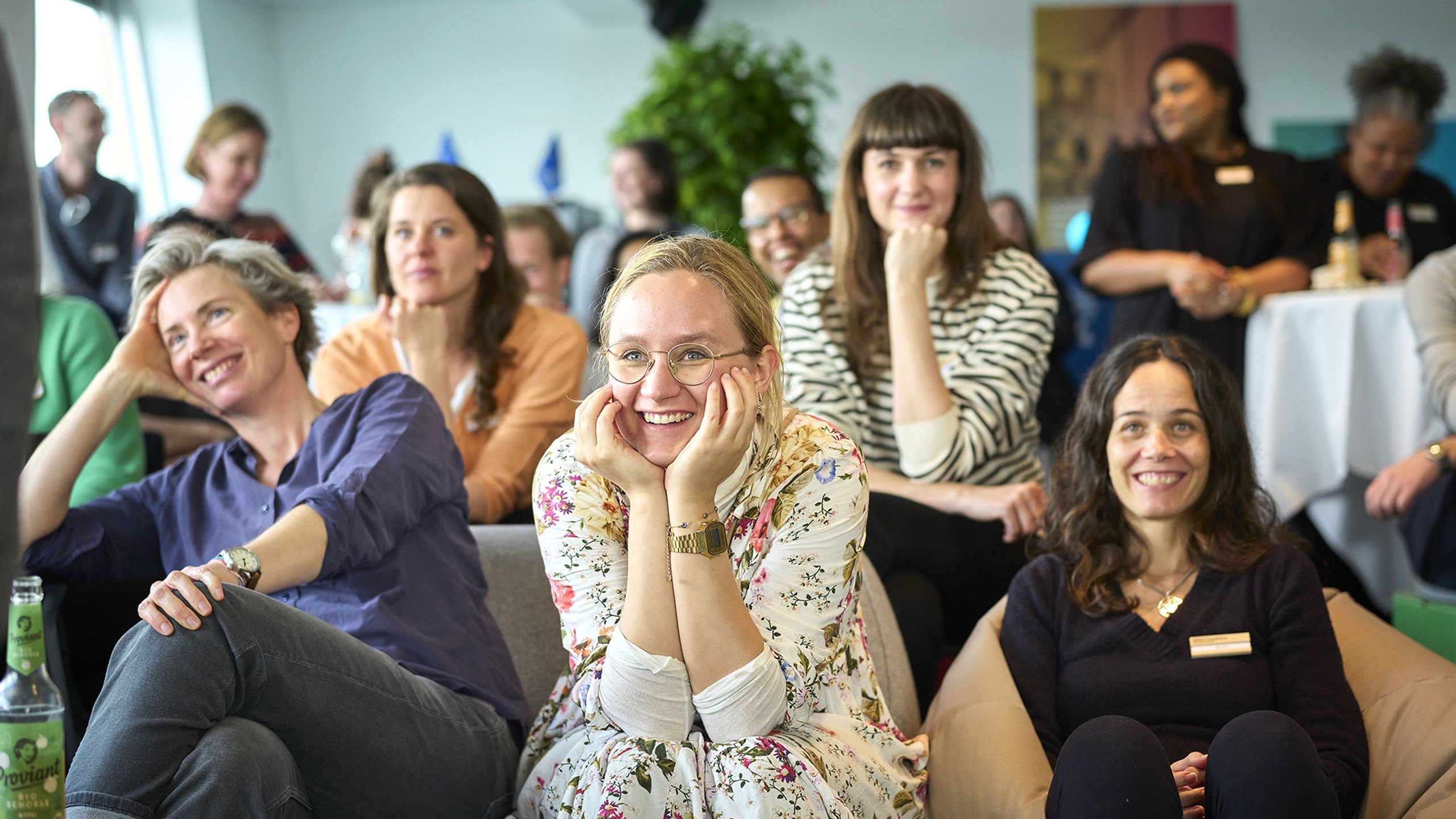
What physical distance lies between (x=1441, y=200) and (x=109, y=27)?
6.74 meters

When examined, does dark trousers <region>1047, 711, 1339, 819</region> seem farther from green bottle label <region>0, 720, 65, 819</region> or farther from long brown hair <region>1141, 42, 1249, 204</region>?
long brown hair <region>1141, 42, 1249, 204</region>

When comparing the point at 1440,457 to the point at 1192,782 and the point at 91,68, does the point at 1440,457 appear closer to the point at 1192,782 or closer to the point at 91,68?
the point at 1192,782

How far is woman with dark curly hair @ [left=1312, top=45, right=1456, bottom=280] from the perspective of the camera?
12.9ft

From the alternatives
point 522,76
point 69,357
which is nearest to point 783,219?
point 69,357

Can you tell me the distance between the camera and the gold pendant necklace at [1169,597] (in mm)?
1889

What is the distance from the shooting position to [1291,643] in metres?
1.78

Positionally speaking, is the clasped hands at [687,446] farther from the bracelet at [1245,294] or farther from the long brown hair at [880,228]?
the bracelet at [1245,294]

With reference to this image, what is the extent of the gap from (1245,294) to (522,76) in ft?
19.3

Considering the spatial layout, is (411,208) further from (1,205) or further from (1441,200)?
(1441,200)

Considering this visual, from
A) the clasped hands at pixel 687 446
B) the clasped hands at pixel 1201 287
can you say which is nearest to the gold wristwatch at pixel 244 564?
the clasped hands at pixel 687 446

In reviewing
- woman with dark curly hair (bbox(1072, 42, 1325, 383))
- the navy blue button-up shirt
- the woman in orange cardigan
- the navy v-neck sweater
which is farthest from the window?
the navy v-neck sweater

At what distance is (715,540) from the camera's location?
151 cm

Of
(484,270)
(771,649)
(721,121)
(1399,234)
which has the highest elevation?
(721,121)

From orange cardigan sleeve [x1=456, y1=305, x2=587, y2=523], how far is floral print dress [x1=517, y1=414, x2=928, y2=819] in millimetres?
891
